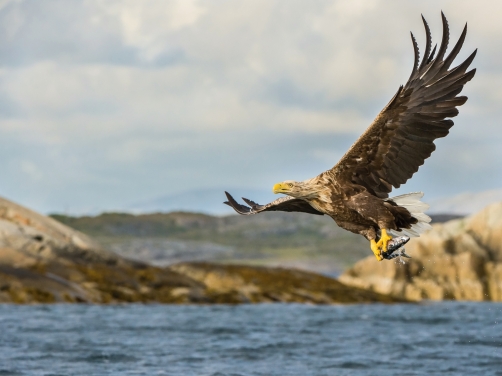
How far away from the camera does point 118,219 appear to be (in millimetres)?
73312

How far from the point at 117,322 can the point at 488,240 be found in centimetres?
1763

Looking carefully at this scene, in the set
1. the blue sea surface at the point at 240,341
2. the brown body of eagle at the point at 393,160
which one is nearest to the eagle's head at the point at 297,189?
the brown body of eagle at the point at 393,160

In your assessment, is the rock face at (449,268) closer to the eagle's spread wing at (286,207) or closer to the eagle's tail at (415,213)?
the eagle's spread wing at (286,207)

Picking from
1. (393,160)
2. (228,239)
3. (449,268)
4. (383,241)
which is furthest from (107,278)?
(228,239)

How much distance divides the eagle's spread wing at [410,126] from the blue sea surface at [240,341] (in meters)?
4.95

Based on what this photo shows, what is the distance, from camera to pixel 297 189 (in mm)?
9570

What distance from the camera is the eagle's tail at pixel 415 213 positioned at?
31.6ft

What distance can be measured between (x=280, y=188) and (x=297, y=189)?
0.19m

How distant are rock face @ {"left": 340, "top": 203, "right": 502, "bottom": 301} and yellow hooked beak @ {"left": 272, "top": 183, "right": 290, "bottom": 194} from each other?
22226 mm

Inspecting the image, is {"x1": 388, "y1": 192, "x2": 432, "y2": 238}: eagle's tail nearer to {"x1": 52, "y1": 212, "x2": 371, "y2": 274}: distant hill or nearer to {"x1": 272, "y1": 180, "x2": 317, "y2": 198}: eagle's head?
{"x1": 272, "y1": 180, "x2": 317, "y2": 198}: eagle's head


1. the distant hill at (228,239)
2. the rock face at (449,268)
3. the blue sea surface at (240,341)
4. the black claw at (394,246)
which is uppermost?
the distant hill at (228,239)

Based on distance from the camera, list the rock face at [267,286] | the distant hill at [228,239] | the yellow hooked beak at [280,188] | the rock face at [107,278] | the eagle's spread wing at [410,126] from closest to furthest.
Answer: the eagle's spread wing at [410,126]
the yellow hooked beak at [280,188]
the rock face at [107,278]
the rock face at [267,286]
the distant hill at [228,239]

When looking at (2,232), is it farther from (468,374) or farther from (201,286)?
(468,374)

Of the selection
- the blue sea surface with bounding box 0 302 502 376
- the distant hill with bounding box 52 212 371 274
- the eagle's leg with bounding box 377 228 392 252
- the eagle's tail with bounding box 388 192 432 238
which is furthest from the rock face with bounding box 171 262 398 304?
the distant hill with bounding box 52 212 371 274
